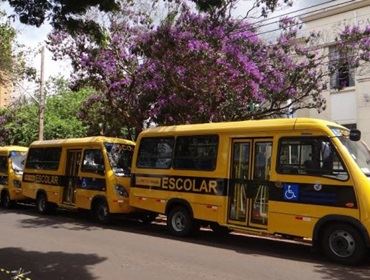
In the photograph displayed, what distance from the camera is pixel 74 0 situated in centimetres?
873

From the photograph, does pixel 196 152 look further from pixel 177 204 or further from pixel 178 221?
pixel 178 221

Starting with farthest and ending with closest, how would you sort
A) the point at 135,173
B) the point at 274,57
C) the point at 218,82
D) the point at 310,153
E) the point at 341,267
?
the point at 274,57 < the point at 218,82 < the point at 135,173 < the point at 310,153 < the point at 341,267

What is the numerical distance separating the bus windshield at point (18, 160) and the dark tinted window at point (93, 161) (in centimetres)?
563

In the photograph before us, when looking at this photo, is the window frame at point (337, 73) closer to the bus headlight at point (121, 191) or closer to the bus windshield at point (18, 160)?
the bus headlight at point (121, 191)

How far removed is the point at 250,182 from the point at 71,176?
24.3 ft

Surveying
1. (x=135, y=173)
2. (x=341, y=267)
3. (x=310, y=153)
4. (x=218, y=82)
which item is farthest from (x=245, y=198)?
(x=218, y=82)

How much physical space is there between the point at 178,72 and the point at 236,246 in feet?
19.9

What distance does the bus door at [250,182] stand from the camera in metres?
11.4

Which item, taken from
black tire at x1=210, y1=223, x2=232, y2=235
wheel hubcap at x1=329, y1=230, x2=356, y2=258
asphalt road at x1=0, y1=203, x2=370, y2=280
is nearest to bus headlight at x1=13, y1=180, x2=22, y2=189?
asphalt road at x1=0, y1=203, x2=370, y2=280

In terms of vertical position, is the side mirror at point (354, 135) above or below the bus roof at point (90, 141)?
below

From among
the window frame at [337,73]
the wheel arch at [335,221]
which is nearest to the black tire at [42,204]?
the window frame at [337,73]

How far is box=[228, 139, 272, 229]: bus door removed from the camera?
11.4 m

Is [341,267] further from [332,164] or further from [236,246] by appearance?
[236,246]

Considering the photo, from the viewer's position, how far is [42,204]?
18.5m
